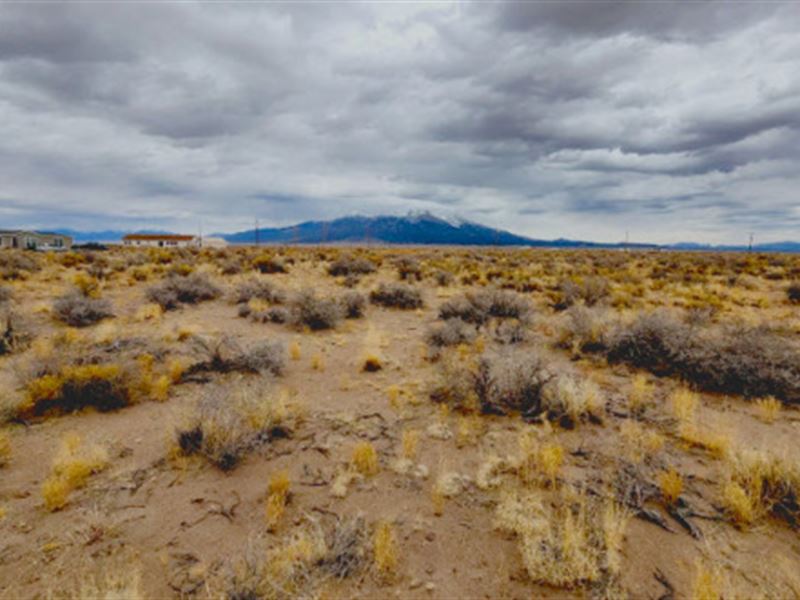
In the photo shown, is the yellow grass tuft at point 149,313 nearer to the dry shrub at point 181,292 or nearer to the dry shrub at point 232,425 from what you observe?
the dry shrub at point 181,292

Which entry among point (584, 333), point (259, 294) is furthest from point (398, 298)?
point (584, 333)

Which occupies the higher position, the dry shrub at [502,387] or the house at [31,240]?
the house at [31,240]

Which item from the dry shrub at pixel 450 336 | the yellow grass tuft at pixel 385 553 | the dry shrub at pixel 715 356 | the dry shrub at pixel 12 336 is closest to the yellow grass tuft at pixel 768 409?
the dry shrub at pixel 715 356

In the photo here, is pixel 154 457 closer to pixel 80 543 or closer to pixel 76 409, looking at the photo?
pixel 80 543

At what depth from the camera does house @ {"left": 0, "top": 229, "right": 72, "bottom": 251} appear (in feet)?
216

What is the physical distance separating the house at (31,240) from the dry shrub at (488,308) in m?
73.5

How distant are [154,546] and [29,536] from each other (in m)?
1.17

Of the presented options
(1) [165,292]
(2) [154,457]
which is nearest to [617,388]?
(2) [154,457]

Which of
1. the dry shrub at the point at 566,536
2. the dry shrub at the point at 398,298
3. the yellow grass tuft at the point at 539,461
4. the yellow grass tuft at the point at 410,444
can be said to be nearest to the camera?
the dry shrub at the point at 566,536

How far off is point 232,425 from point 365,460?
5.58 ft

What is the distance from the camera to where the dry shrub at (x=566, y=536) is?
3275 mm

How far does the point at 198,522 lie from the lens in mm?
4027

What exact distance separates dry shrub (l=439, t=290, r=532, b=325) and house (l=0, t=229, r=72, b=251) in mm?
73508

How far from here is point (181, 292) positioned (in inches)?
535
